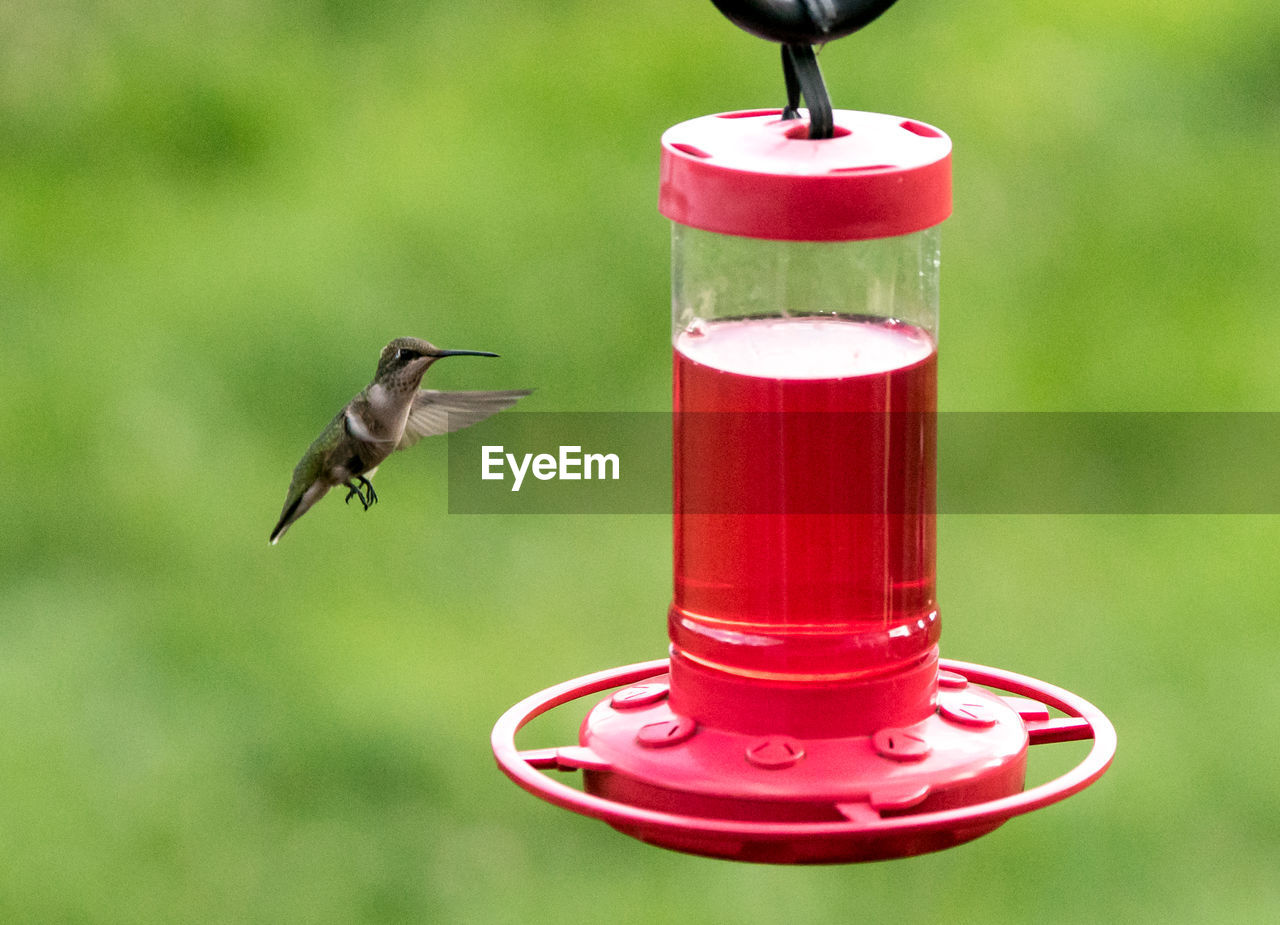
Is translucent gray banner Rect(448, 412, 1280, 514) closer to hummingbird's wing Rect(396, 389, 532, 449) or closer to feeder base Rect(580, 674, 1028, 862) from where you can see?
hummingbird's wing Rect(396, 389, 532, 449)

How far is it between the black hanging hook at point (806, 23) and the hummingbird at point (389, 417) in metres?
1.04

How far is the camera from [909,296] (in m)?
2.82

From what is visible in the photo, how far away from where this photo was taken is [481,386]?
706 centimetres

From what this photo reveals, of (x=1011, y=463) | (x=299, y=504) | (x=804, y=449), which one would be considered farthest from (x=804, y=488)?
(x=1011, y=463)

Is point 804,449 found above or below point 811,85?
below

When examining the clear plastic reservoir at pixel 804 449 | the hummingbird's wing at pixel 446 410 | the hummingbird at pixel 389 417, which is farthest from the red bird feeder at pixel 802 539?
the hummingbird's wing at pixel 446 410

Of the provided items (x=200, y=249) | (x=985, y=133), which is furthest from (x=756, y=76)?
(x=200, y=249)

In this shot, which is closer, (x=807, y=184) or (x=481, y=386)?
(x=807, y=184)

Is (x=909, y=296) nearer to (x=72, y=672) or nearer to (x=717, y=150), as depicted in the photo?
(x=717, y=150)

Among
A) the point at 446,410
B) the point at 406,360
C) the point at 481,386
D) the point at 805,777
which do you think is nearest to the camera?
the point at 805,777

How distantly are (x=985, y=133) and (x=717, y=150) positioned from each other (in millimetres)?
5343

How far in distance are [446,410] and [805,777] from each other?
1.50 metres

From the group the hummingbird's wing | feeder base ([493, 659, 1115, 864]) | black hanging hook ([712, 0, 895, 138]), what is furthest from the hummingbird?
black hanging hook ([712, 0, 895, 138])

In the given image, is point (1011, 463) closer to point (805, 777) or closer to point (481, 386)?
point (481, 386)
